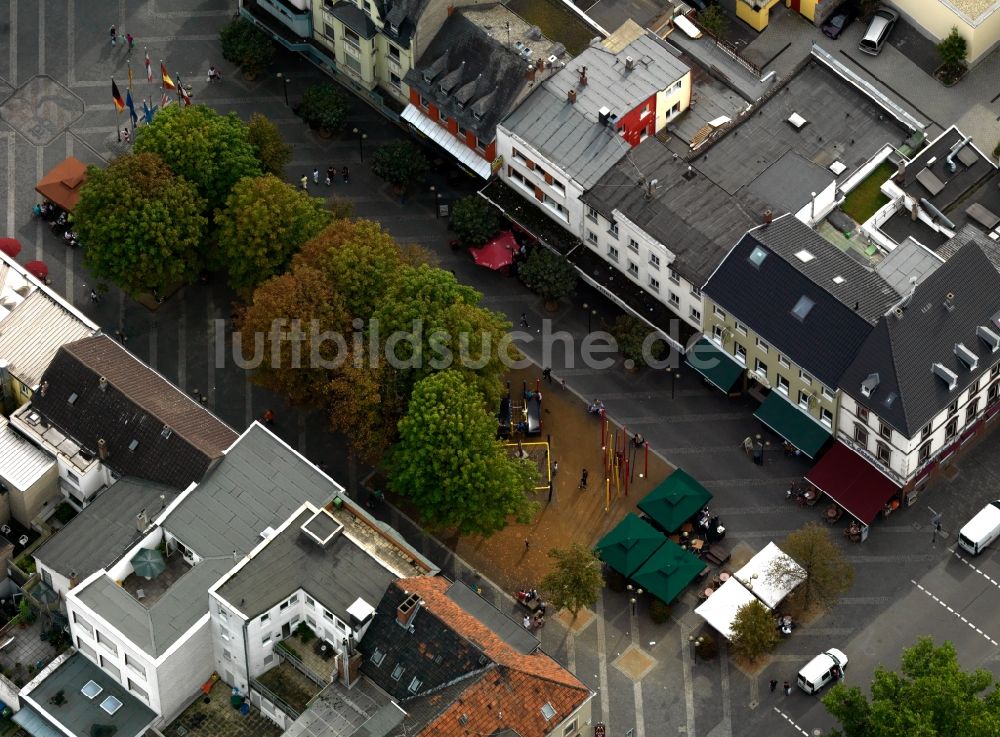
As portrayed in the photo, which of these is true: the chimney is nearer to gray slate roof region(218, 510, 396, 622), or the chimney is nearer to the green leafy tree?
gray slate roof region(218, 510, 396, 622)

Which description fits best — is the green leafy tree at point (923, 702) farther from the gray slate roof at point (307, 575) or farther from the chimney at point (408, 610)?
the gray slate roof at point (307, 575)

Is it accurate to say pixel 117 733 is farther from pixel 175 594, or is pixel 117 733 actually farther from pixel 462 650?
pixel 462 650

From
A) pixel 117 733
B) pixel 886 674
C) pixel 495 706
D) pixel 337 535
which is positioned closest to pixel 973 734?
pixel 886 674

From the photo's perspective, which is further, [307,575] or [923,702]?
[307,575]

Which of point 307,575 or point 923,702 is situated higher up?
point 923,702

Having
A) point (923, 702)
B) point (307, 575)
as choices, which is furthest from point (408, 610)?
point (923, 702)

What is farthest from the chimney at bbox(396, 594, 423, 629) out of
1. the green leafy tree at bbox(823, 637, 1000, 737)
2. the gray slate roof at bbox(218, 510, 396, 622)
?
the green leafy tree at bbox(823, 637, 1000, 737)

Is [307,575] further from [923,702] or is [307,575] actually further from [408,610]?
[923,702]
